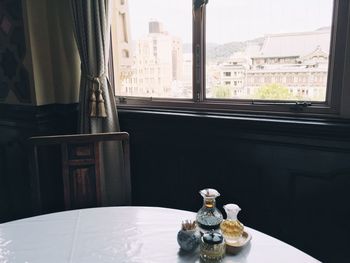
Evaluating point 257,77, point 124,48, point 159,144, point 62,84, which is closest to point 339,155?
point 257,77

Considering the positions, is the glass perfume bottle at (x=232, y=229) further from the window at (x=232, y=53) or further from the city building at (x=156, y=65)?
the city building at (x=156, y=65)

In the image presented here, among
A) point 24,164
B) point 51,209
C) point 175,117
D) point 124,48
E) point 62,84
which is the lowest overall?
point 51,209

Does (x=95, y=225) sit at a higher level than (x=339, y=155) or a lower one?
lower

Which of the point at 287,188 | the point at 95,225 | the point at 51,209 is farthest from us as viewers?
Result: the point at 51,209

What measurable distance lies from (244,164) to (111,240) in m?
0.80

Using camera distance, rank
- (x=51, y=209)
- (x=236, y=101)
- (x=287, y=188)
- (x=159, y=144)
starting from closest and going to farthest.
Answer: (x=287, y=188) < (x=236, y=101) < (x=159, y=144) < (x=51, y=209)

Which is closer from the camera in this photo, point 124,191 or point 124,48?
point 124,191

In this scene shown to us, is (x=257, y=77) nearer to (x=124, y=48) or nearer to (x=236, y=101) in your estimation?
(x=236, y=101)

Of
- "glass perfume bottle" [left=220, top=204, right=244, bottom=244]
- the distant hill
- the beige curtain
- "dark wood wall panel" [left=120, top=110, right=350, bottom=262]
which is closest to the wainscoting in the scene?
"dark wood wall panel" [left=120, top=110, right=350, bottom=262]

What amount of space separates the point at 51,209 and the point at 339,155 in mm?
1530

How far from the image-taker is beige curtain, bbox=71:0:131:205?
1595 millimetres

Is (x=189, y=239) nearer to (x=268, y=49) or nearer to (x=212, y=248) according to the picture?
(x=212, y=248)

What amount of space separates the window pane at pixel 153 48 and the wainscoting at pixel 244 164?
0.18 meters

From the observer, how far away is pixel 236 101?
154cm
